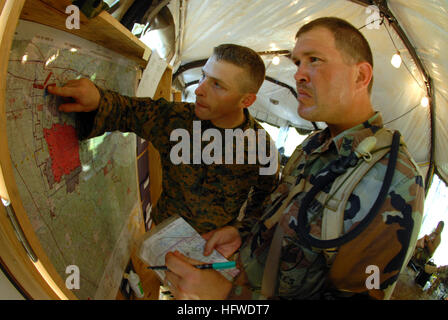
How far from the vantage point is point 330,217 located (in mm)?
572

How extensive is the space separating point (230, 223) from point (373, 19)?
8.70 feet

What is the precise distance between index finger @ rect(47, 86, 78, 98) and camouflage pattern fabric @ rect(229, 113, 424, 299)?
0.68 metres

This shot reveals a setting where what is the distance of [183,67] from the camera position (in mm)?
3613

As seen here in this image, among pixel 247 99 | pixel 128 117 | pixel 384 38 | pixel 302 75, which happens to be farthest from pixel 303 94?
pixel 384 38

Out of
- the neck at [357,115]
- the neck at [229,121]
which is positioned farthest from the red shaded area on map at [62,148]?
the neck at [357,115]

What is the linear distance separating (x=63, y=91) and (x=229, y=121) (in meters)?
0.62

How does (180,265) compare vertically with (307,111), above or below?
below

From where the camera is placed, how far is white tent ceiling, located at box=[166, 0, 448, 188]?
2.21 meters

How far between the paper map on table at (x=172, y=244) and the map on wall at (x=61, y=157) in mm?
159

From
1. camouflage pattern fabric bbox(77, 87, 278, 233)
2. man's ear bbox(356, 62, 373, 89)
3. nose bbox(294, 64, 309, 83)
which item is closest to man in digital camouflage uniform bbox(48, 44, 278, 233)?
camouflage pattern fabric bbox(77, 87, 278, 233)

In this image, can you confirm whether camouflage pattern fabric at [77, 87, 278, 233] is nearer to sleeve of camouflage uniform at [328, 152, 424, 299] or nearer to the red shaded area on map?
the red shaded area on map

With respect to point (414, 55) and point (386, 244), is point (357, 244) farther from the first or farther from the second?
point (414, 55)

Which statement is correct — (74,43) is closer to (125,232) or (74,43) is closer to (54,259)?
(54,259)

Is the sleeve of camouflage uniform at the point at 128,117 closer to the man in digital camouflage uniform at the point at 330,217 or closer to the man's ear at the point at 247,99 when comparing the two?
the man's ear at the point at 247,99
